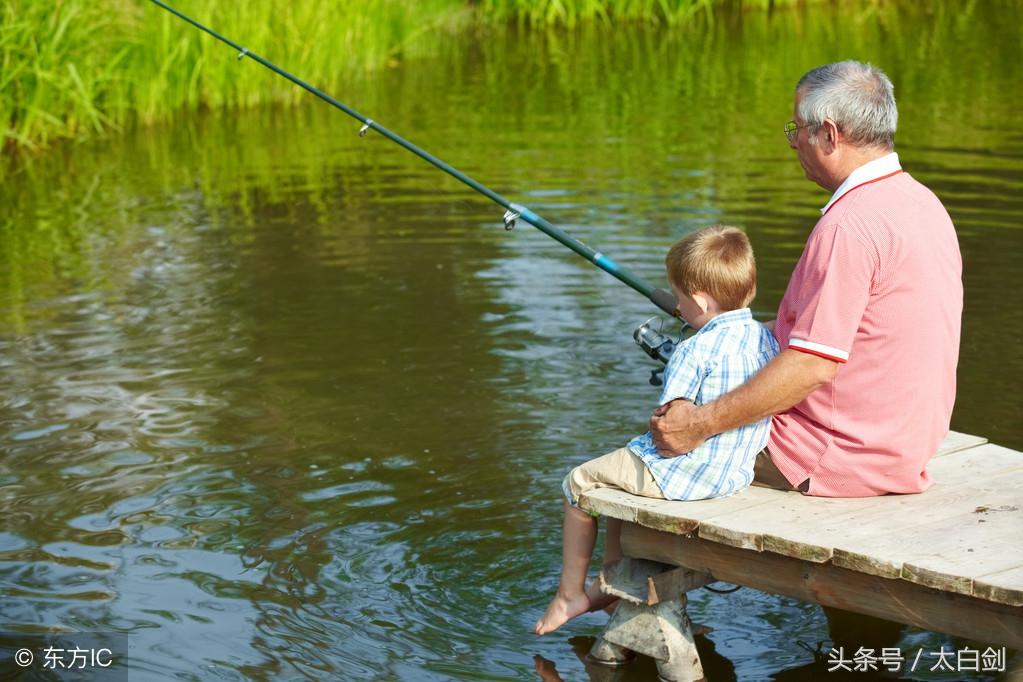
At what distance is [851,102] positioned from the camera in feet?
11.2

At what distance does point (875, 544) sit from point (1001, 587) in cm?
31

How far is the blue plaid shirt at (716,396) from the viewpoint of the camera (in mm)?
3607

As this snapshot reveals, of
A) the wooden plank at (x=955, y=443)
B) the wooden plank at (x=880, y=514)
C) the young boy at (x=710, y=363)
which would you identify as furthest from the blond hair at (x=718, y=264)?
the wooden plank at (x=955, y=443)

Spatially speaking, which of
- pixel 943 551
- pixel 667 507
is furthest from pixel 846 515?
pixel 667 507

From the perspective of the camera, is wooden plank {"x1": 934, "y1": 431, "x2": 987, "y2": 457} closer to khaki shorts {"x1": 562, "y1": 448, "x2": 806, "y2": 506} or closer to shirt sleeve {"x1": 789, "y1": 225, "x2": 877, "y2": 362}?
khaki shorts {"x1": 562, "y1": 448, "x2": 806, "y2": 506}

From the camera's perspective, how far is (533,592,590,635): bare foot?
151 inches

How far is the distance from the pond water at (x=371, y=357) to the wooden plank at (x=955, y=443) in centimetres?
52

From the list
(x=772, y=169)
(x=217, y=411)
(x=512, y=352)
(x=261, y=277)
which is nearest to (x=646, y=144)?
(x=772, y=169)

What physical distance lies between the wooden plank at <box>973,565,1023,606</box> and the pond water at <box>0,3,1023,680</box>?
0.86 metres

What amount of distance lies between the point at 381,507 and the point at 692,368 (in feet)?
5.52

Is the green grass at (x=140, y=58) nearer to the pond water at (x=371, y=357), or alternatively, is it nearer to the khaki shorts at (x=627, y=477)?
the pond water at (x=371, y=357)

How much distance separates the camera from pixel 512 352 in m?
6.59

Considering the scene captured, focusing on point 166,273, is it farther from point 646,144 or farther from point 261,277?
point 646,144

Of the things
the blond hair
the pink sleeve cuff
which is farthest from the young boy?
the pink sleeve cuff
